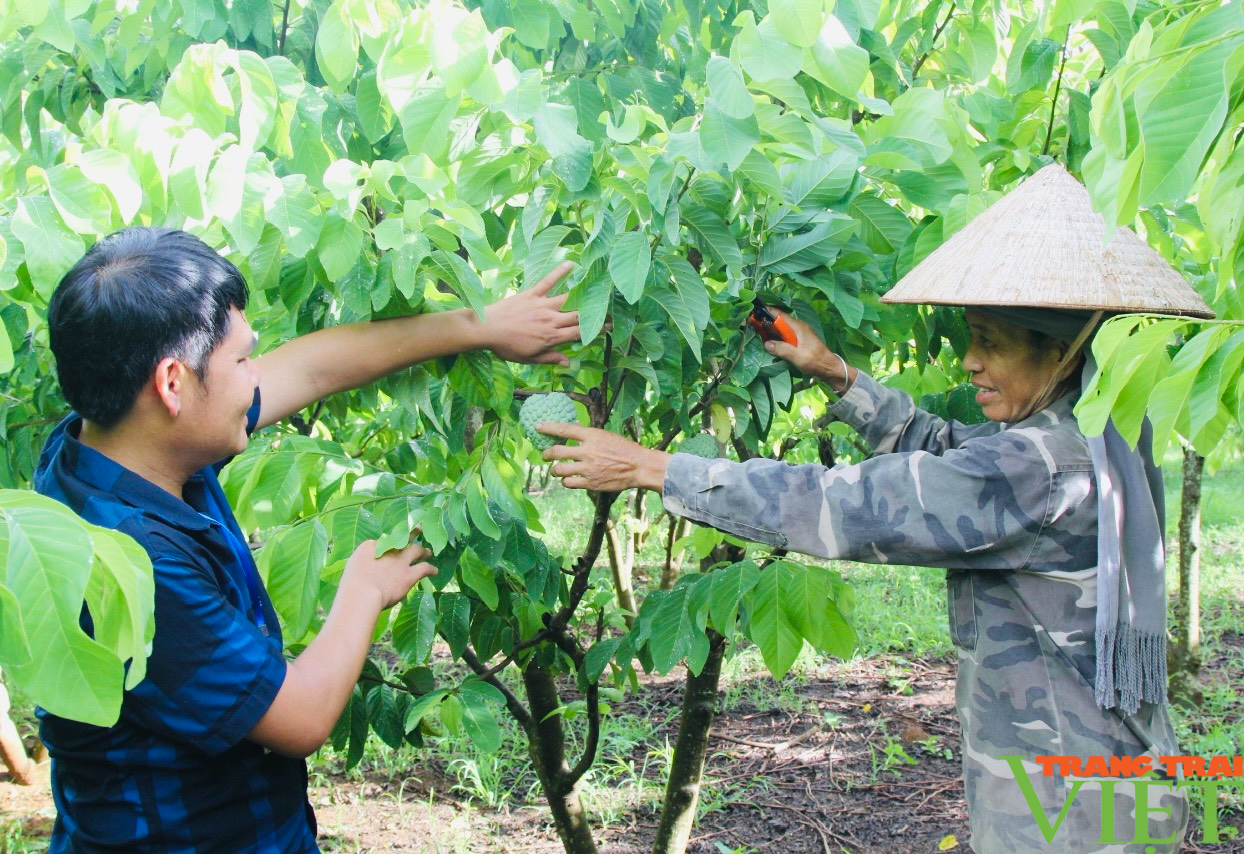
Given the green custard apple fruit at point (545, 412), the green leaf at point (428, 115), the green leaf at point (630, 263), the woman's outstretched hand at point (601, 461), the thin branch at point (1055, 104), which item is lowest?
the woman's outstretched hand at point (601, 461)

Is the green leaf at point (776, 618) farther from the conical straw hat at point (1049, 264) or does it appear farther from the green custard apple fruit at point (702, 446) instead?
Result: the conical straw hat at point (1049, 264)

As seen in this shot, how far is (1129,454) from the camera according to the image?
70.9 inches

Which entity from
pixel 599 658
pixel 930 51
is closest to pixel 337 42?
pixel 599 658

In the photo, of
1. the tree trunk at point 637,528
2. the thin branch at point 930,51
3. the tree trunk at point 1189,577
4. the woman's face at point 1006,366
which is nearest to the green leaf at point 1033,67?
the thin branch at point 930,51

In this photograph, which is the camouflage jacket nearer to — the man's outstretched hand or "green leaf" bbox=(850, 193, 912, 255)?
the man's outstretched hand

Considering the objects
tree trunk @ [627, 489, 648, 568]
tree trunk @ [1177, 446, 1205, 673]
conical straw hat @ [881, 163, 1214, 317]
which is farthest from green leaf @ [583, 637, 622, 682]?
tree trunk @ [627, 489, 648, 568]

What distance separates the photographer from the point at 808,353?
6.65 ft

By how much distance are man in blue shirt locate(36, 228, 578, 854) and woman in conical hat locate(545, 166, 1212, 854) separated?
1.85 ft

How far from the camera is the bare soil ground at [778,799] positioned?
12.3 ft

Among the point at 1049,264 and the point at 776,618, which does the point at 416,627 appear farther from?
the point at 1049,264

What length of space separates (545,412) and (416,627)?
1.76 ft

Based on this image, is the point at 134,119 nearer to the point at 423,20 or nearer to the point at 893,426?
the point at 423,20

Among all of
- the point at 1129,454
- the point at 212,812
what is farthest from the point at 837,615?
the point at 212,812

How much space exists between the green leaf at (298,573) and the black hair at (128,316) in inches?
15.9
